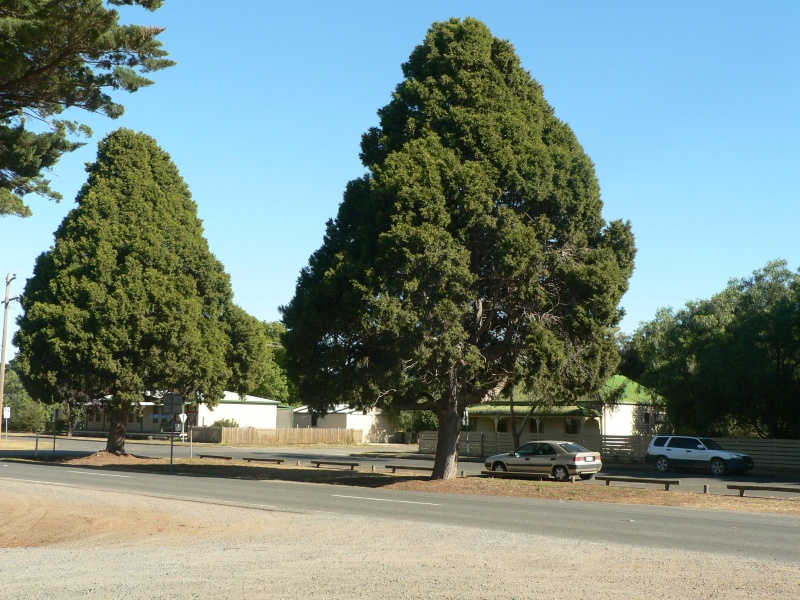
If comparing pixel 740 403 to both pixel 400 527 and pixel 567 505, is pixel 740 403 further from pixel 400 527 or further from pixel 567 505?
pixel 400 527

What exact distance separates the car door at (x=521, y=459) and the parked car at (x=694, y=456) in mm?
9452

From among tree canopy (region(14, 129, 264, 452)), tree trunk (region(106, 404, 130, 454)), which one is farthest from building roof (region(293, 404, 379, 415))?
tree trunk (region(106, 404, 130, 454))

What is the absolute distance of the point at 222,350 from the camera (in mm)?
40500

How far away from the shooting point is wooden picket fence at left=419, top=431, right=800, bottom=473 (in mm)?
38312

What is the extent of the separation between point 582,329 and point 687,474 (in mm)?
13884

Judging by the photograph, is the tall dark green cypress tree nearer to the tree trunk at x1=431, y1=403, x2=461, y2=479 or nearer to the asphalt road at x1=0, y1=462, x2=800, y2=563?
the asphalt road at x1=0, y1=462, x2=800, y2=563

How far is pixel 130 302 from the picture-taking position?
37.8 metres

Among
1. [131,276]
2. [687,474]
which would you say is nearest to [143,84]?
[131,276]

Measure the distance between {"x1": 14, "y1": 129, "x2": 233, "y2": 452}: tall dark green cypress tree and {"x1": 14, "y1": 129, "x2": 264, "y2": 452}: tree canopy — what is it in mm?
47

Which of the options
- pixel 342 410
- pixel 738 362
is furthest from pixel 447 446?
pixel 342 410

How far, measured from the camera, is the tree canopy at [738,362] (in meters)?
39.3

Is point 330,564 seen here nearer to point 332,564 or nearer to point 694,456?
point 332,564

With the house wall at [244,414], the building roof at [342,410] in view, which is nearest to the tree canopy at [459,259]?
the building roof at [342,410]

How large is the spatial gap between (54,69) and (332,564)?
12407 millimetres
